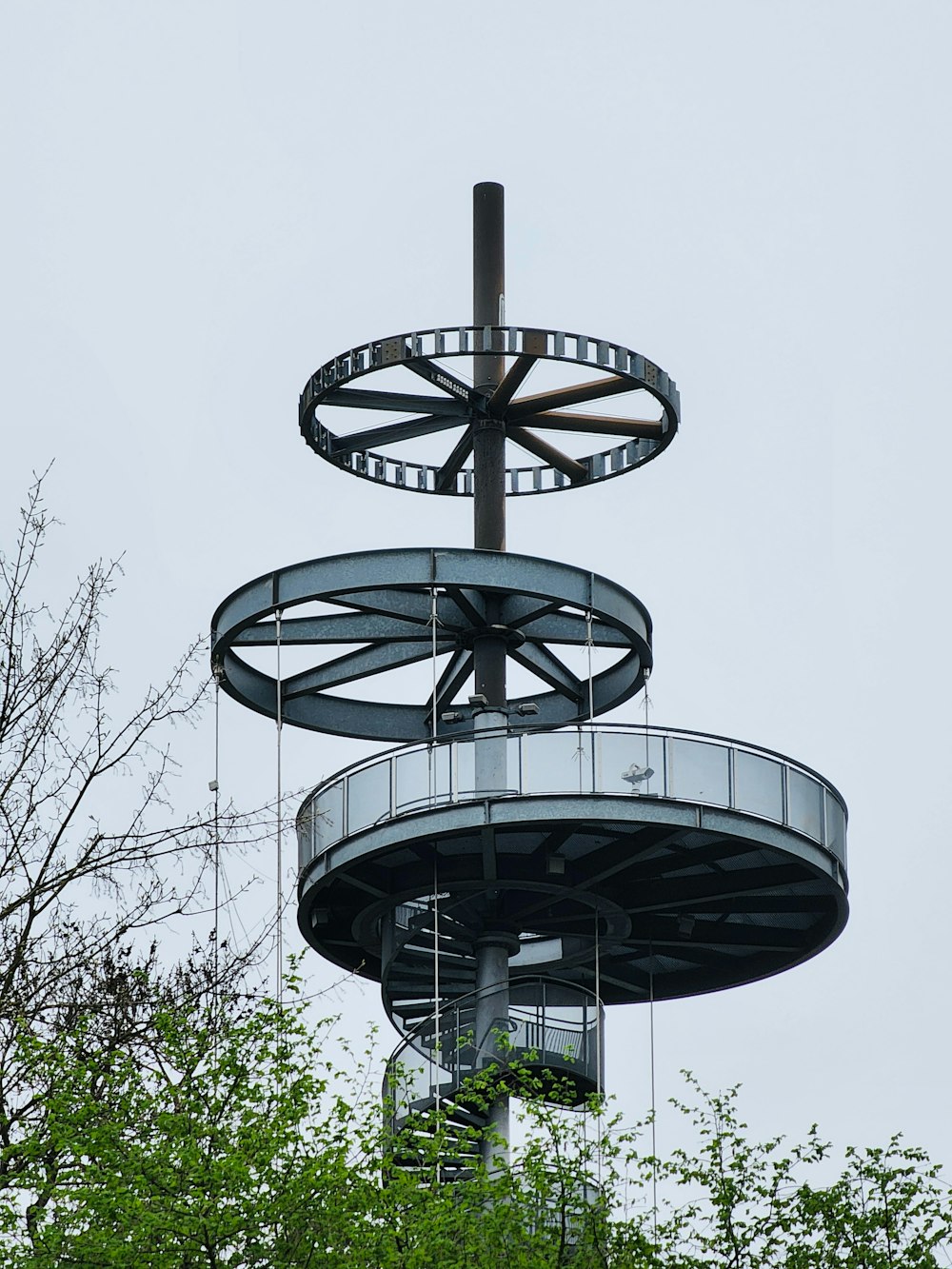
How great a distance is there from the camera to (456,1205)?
85.9 ft

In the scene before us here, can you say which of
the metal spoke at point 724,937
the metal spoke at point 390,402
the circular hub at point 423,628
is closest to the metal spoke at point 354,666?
the circular hub at point 423,628

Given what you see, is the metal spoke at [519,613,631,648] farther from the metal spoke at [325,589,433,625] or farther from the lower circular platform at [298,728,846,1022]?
the lower circular platform at [298,728,846,1022]

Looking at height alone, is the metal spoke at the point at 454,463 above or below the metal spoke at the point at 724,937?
above

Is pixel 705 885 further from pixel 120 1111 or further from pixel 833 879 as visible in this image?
pixel 120 1111

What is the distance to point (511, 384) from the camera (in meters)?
36.6

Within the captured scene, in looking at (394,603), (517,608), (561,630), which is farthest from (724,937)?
(394,603)

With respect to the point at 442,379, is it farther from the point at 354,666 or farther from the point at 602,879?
the point at 602,879

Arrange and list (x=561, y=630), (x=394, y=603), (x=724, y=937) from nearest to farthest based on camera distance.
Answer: (x=394, y=603) → (x=724, y=937) → (x=561, y=630)

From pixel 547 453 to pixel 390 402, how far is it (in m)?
2.82

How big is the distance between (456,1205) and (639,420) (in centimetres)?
1366

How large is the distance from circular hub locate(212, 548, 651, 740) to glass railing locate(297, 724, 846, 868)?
158 cm

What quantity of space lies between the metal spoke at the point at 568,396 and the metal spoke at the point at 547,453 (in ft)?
1.08

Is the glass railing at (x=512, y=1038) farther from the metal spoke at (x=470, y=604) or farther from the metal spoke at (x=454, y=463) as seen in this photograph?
the metal spoke at (x=454, y=463)

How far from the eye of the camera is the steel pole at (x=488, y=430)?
36.2 metres
